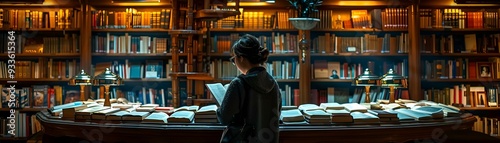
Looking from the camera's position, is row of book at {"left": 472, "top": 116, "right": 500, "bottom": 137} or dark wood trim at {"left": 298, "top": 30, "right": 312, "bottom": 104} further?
row of book at {"left": 472, "top": 116, "right": 500, "bottom": 137}

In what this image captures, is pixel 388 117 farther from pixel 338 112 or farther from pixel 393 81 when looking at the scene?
pixel 393 81

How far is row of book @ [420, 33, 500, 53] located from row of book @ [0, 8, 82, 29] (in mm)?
3967

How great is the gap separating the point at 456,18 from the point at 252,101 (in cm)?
377

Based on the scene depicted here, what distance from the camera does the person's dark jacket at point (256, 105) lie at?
2.10 metres

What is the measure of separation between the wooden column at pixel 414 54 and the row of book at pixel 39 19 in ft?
12.2

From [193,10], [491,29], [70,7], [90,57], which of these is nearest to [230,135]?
[193,10]

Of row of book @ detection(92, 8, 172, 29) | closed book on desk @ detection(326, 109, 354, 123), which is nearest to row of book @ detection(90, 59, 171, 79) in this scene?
row of book @ detection(92, 8, 172, 29)

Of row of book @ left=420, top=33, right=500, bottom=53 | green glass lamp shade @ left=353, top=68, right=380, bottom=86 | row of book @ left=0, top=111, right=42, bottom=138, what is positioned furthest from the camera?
row of book @ left=0, top=111, right=42, bottom=138

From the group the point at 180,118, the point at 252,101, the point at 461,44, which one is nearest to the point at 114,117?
the point at 180,118

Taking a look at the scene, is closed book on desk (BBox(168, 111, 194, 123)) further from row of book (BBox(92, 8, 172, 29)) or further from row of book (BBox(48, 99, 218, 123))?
row of book (BBox(92, 8, 172, 29))

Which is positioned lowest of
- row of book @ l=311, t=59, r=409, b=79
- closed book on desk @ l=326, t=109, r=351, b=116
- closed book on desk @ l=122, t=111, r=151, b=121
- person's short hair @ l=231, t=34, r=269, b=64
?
closed book on desk @ l=122, t=111, r=151, b=121

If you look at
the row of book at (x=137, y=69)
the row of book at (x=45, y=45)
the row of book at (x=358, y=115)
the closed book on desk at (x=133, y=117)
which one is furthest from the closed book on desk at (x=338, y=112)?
the row of book at (x=45, y=45)

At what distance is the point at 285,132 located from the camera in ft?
7.98

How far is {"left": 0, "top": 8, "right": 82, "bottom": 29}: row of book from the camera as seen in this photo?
4.98m
